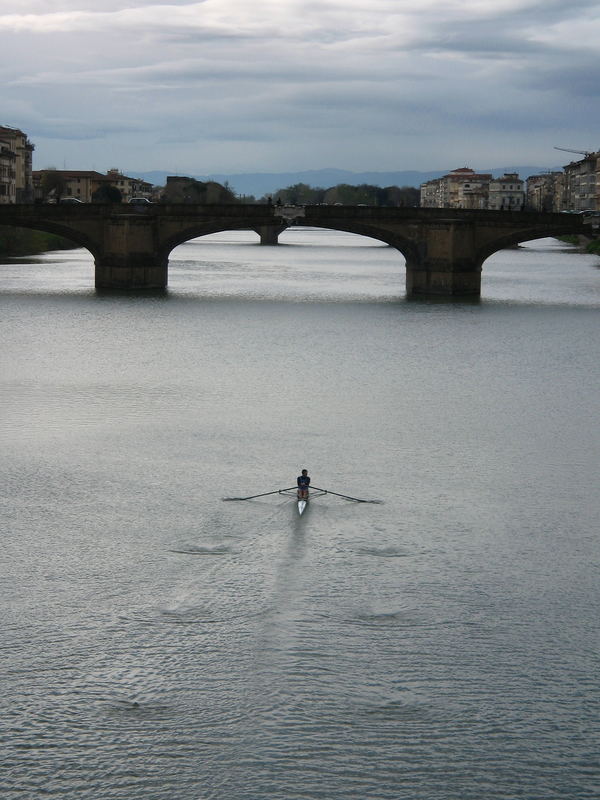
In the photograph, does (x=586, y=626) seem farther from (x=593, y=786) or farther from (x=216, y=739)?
(x=216, y=739)

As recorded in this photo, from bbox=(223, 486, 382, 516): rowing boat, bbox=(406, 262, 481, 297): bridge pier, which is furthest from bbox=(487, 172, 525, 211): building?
bbox=(223, 486, 382, 516): rowing boat

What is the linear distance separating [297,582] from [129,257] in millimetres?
38829

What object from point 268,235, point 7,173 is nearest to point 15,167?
point 7,173

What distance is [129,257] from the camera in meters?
53.4

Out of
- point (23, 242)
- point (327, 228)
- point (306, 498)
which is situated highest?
point (327, 228)

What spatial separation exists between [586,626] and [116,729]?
589 cm

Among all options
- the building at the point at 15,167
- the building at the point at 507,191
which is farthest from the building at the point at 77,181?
the building at the point at 507,191

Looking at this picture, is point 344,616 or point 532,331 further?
point 532,331

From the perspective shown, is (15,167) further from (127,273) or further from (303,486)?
(303,486)

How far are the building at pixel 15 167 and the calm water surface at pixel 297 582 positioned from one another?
2716 inches

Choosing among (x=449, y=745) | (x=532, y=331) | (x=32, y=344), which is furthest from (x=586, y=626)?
(x=532, y=331)

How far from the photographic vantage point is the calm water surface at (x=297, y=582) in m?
12.1

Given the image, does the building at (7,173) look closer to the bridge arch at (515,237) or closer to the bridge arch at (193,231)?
the bridge arch at (193,231)

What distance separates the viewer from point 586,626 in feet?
49.3
